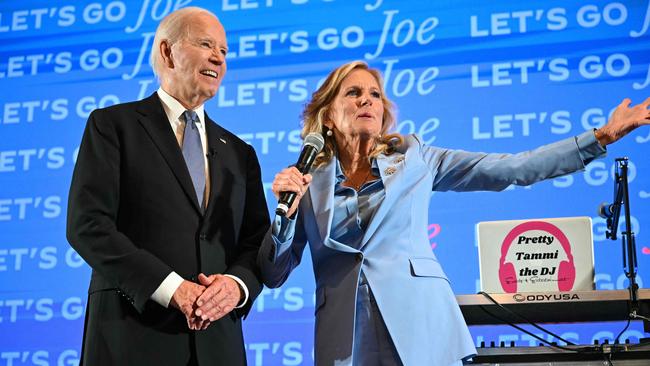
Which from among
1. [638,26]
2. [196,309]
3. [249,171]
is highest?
[638,26]

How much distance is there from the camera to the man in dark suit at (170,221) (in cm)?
229

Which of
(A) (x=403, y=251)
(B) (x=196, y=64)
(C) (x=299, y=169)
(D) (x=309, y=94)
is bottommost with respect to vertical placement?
(A) (x=403, y=251)

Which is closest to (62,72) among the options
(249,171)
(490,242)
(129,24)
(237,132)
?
(129,24)

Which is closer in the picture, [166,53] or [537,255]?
[166,53]

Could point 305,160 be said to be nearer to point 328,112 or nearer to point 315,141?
point 315,141

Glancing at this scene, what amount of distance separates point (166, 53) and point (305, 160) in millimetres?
621

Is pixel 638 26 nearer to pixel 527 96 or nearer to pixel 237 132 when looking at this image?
pixel 527 96

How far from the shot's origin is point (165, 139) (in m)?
2.55

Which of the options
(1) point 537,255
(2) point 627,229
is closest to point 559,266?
(1) point 537,255

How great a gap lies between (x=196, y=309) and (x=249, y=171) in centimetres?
63

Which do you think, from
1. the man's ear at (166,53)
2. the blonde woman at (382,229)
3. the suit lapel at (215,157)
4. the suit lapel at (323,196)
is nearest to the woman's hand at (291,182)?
the blonde woman at (382,229)

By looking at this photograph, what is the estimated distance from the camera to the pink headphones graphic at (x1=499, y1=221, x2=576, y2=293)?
3047 millimetres

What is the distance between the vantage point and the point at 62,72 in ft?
16.1

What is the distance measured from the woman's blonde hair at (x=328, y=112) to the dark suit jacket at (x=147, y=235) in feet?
1.12
